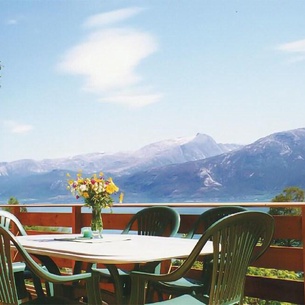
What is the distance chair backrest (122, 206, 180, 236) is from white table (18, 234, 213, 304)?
1.74 ft

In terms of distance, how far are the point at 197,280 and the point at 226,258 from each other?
1130 mm

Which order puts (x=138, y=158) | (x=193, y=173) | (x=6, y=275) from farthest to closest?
(x=138, y=158)
(x=193, y=173)
(x=6, y=275)

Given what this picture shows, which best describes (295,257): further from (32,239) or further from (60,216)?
(60,216)

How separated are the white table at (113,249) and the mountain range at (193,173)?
803 inches

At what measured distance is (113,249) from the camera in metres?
2.92

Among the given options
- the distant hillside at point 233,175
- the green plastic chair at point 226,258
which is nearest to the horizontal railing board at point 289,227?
the green plastic chair at point 226,258

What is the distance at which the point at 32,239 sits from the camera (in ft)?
12.1

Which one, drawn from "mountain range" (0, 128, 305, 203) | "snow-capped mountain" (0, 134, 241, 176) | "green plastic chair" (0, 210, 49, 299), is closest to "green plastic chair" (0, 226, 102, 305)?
"green plastic chair" (0, 210, 49, 299)

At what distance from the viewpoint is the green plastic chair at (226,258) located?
2.52 meters

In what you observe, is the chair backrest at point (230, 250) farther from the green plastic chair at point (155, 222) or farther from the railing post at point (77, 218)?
the railing post at point (77, 218)

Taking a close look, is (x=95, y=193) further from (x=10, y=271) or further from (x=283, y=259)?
(x=283, y=259)

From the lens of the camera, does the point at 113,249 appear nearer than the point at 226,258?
No

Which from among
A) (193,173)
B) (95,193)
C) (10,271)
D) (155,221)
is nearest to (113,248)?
(10,271)

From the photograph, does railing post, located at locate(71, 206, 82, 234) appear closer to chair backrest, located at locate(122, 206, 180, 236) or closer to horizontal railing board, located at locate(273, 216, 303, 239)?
chair backrest, located at locate(122, 206, 180, 236)
